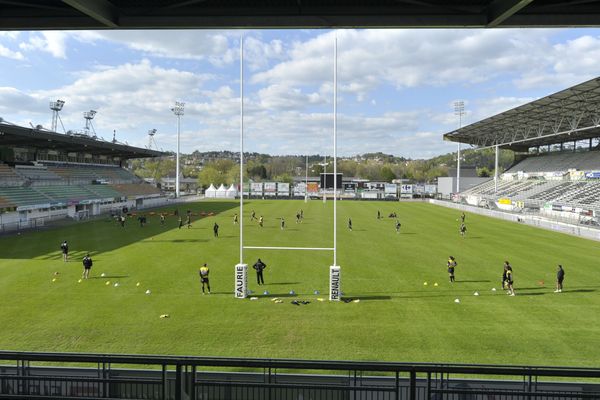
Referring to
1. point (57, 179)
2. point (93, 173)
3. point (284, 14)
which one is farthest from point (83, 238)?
point (93, 173)

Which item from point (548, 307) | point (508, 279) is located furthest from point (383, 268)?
point (548, 307)

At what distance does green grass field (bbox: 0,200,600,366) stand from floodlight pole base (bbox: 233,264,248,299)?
471mm

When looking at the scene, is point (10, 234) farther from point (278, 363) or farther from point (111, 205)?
point (278, 363)

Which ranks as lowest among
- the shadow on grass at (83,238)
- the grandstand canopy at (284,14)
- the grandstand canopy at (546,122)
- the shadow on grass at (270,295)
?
the shadow on grass at (270,295)

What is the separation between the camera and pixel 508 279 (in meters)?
17.4

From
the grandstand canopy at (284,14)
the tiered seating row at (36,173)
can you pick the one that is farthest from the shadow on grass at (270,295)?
the tiered seating row at (36,173)

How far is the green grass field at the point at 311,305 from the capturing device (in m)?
11.8

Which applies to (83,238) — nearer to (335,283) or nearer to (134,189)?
(335,283)

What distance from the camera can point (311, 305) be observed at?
15.9 meters

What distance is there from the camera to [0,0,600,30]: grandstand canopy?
6.23m

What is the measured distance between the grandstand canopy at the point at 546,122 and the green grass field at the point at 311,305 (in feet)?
68.8

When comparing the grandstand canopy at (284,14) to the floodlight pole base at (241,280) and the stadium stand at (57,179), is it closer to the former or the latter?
the floodlight pole base at (241,280)

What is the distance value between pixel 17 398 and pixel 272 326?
33.8ft

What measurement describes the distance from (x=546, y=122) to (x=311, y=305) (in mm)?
55817
